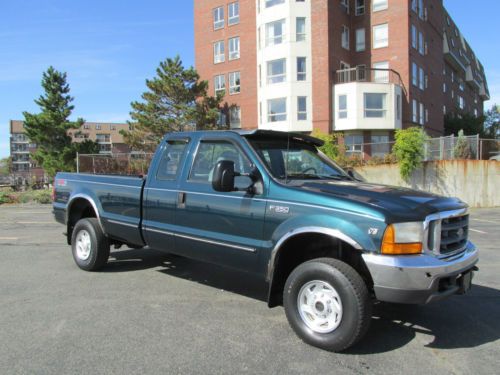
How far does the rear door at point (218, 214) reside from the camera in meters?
4.43

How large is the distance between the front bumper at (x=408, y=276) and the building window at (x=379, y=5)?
34731mm

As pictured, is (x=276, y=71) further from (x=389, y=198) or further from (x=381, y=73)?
(x=389, y=198)

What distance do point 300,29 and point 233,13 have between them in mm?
7228

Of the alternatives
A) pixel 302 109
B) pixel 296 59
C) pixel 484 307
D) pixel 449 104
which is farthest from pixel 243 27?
pixel 484 307

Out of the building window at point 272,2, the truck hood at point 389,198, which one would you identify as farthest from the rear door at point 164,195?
the building window at point 272,2

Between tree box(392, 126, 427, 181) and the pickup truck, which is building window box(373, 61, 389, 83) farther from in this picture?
the pickup truck

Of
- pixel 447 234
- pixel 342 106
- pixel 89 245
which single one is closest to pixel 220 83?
pixel 342 106

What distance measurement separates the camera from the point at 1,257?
7820 mm

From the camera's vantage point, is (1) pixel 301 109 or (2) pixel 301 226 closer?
(2) pixel 301 226

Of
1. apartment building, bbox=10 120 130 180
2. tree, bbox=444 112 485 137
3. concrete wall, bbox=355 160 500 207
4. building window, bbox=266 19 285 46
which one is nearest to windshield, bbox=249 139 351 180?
concrete wall, bbox=355 160 500 207

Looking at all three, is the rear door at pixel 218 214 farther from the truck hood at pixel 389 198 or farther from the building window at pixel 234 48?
the building window at pixel 234 48

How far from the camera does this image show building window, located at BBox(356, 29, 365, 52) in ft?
115

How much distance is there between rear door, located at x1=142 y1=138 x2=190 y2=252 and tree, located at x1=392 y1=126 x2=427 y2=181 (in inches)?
675

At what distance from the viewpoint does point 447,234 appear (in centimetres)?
395
